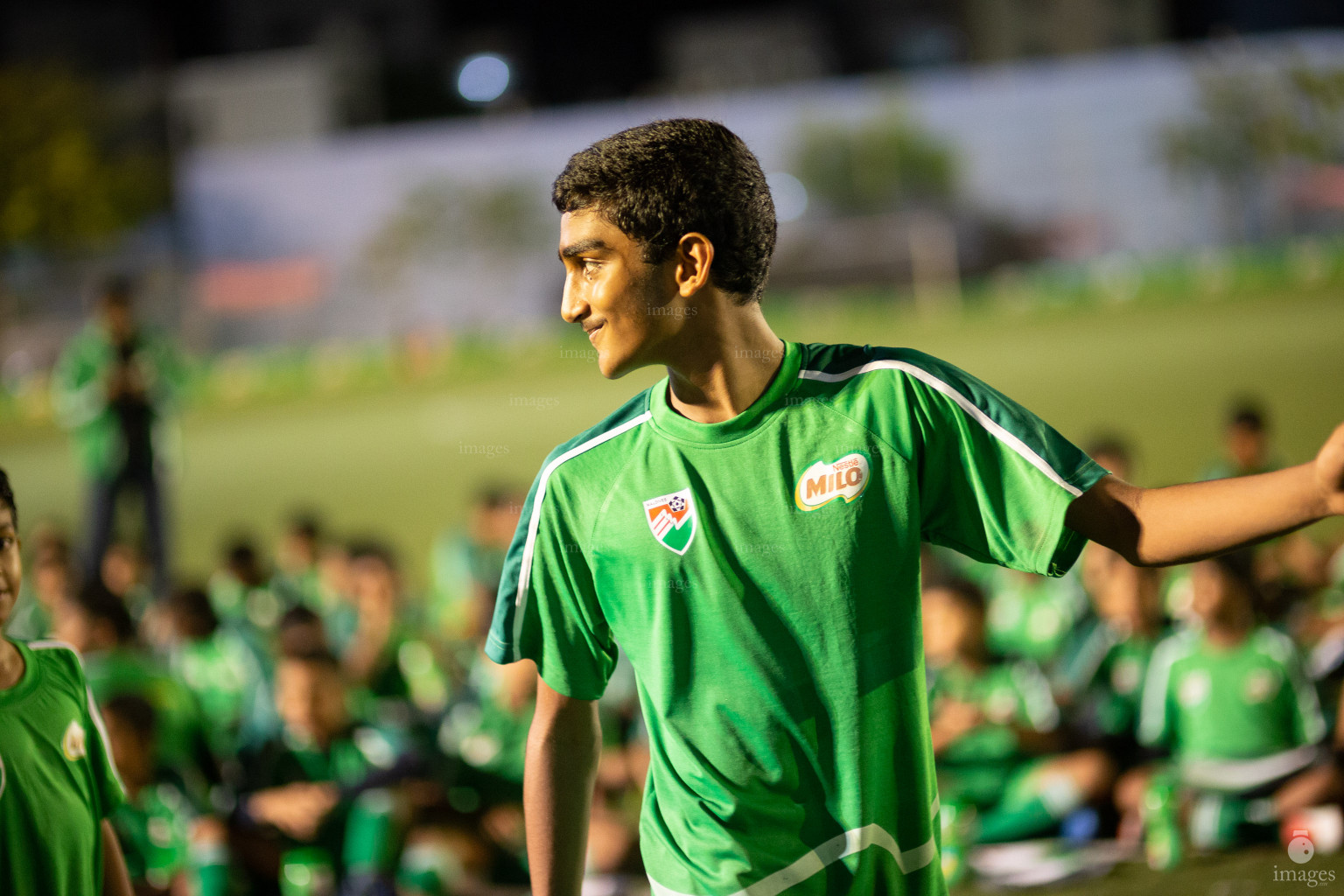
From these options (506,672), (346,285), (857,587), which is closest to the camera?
(857,587)

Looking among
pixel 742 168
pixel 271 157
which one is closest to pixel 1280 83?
pixel 271 157

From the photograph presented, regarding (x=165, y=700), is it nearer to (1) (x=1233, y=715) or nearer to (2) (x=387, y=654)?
(2) (x=387, y=654)

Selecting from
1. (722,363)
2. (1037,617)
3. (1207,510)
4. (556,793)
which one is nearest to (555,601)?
(556,793)

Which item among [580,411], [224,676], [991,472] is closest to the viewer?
[991,472]

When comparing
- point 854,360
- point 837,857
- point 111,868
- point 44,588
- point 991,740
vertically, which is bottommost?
point 991,740

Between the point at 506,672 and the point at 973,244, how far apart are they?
13.5 metres

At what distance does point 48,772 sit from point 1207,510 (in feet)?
5.06

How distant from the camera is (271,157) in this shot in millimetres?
16844

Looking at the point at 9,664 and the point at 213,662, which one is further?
the point at 213,662

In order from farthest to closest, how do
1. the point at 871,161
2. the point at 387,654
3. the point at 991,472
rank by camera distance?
the point at 871,161 < the point at 387,654 < the point at 991,472

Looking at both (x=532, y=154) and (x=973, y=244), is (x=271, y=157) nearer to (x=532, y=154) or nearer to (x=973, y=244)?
(x=532, y=154)

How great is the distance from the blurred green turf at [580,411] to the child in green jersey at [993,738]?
20.8 ft

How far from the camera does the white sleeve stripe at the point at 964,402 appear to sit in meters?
1.29

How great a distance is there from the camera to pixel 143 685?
3.91 metres
